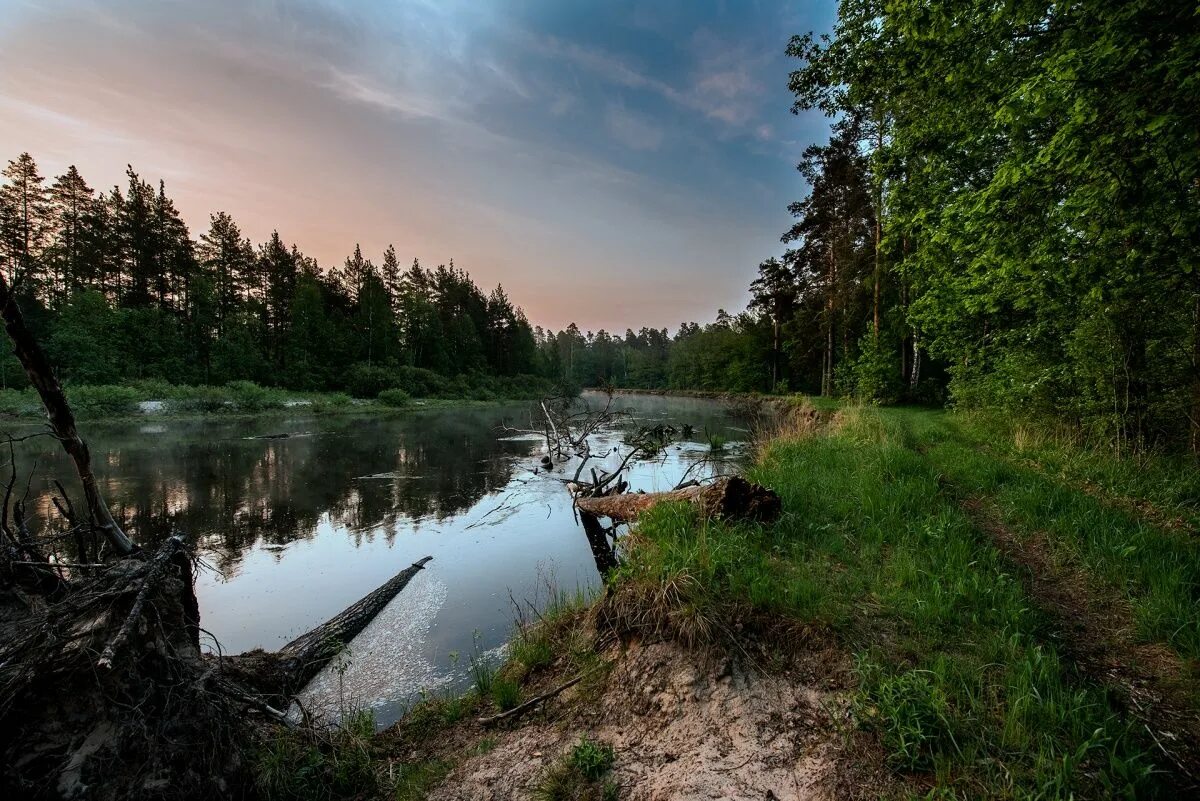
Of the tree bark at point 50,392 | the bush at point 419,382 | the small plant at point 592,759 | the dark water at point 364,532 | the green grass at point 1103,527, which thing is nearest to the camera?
the small plant at point 592,759

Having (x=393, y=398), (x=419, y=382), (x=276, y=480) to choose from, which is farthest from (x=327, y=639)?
(x=419, y=382)

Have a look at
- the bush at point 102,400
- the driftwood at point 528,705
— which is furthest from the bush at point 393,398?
the driftwood at point 528,705

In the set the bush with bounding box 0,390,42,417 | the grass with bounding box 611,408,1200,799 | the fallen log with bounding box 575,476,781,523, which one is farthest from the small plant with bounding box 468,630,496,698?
the bush with bounding box 0,390,42,417

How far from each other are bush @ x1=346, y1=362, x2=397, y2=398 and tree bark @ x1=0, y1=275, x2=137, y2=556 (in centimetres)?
4276

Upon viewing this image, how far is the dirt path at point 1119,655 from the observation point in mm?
2238

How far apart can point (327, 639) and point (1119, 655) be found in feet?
22.7

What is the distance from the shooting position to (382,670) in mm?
4879

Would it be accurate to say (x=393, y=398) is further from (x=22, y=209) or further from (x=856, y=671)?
(x=856, y=671)

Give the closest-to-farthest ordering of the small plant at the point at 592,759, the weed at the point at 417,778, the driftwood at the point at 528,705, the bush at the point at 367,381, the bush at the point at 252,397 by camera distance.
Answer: the small plant at the point at 592,759
the weed at the point at 417,778
the driftwood at the point at 528,705
the bush at the point at 252,397
the bush at the point at 367,381

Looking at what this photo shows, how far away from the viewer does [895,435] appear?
35.5 feet

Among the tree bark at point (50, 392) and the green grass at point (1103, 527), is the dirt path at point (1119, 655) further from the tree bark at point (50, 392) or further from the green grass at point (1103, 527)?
the tree bark at point (50, 392)

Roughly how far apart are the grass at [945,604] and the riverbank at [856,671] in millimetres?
15

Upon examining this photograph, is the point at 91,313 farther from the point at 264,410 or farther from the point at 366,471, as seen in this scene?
the point at 366,471

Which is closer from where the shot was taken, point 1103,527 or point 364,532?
point 1103,527
